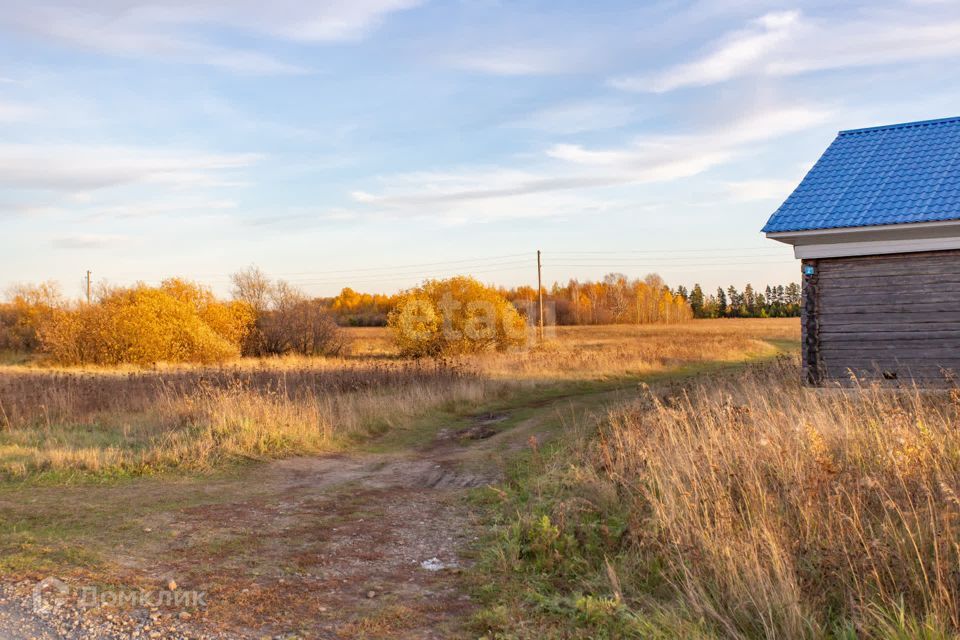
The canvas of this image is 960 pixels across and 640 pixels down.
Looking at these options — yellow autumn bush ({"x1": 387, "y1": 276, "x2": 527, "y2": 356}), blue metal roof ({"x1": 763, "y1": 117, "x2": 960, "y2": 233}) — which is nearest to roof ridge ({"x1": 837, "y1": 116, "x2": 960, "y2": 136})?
blue metal roof ({"x1": 763, "y1": 117, "x2": 960, "y2": 233})

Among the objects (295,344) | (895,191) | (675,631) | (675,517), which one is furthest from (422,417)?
(295,344)

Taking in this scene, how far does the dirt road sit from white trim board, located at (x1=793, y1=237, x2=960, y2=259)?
670 centimetres

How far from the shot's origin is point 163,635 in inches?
175

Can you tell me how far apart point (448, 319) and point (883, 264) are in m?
22.6

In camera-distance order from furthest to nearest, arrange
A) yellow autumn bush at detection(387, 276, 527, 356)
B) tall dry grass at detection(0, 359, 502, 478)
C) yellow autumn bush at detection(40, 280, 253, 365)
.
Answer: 1. yellow autumn bush at detection(387, 276, 527, 356)
2. yellow autumn bush at detection(40, 280, 253, 365)
3. tall dry grass at detection(0, 359, 502, 478)

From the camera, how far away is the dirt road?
4699mm

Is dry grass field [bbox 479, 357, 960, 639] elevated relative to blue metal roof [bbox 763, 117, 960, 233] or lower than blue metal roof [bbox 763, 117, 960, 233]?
lower

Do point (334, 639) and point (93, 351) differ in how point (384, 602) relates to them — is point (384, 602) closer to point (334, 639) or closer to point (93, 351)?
point (334, 639)

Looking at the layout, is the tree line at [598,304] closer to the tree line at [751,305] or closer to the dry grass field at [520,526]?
the tree line at [751,305]

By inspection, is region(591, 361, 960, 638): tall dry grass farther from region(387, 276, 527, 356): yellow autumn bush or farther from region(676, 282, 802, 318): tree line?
region(676, 282, 802, 318): tree line

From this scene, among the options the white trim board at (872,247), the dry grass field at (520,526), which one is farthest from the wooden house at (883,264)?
the dry grass field at (520,526)

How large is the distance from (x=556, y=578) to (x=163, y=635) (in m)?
2.67

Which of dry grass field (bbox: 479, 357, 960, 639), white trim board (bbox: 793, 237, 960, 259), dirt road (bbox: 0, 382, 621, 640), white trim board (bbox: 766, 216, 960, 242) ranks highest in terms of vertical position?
white trim board (bbox: 766, 216, 960, 242)

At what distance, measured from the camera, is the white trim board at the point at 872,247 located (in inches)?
476
